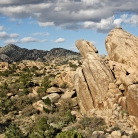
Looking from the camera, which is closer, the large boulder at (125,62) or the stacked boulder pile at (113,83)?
the large boulder at (125,62)

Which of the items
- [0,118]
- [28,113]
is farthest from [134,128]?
[0,118]

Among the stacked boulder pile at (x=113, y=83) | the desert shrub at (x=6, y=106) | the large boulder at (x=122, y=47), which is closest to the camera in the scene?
the stacked boulder pile at (x=113, y=83)

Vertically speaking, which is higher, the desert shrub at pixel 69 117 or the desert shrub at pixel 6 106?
the desert shrub at pixel 6 106

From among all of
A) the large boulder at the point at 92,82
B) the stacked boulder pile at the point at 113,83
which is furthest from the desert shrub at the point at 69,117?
the large boulder at the point at 92,82

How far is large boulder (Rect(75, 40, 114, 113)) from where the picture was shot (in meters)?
31.5

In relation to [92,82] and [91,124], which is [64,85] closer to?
[92,82]

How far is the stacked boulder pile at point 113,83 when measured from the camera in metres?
27.5

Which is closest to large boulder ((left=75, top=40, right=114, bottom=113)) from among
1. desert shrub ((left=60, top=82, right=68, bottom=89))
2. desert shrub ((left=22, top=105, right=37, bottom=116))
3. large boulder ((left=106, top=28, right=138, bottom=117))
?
large boulder ((left=106, top=28, right=138, bottom=117))

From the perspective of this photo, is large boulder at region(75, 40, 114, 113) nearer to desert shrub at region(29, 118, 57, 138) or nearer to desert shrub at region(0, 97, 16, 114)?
desert shrub at region(29, 118, 57, 138)

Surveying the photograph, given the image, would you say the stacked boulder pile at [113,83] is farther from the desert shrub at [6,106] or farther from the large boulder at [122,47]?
the desert shrub at [6,106]

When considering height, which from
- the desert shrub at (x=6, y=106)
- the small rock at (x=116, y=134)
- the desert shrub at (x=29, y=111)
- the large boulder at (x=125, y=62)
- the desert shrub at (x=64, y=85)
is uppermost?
the large boulder at (x=125, y=62)

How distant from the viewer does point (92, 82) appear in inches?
1268

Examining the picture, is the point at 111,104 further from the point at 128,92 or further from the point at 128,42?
the point at 128,42

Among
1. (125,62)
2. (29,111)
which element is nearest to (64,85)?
(29,111)
